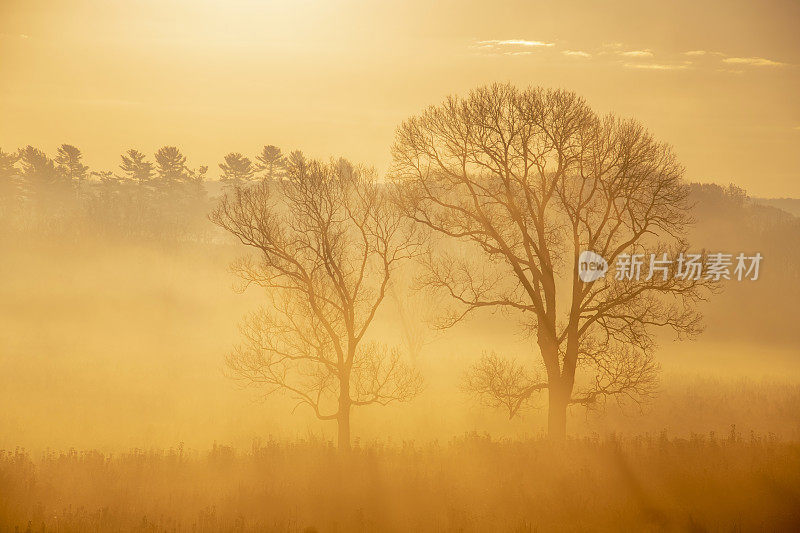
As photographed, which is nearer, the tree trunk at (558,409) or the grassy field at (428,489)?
the grassy field at (428,489)

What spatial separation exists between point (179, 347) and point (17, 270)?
96.1 feet

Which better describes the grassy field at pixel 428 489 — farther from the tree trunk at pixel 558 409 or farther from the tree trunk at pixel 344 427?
the tree trunk at pixel 558 409

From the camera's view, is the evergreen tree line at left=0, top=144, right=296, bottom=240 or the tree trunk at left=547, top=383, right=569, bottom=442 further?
the evergreen tree line at left=0, top=144, right=296, bottom=240

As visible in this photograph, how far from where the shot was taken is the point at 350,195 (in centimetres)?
1855

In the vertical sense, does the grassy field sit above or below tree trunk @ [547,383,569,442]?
below

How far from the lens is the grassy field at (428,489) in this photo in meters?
12.6

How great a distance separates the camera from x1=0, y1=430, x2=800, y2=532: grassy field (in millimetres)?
12648

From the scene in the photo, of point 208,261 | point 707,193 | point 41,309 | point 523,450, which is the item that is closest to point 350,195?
point 523,450
